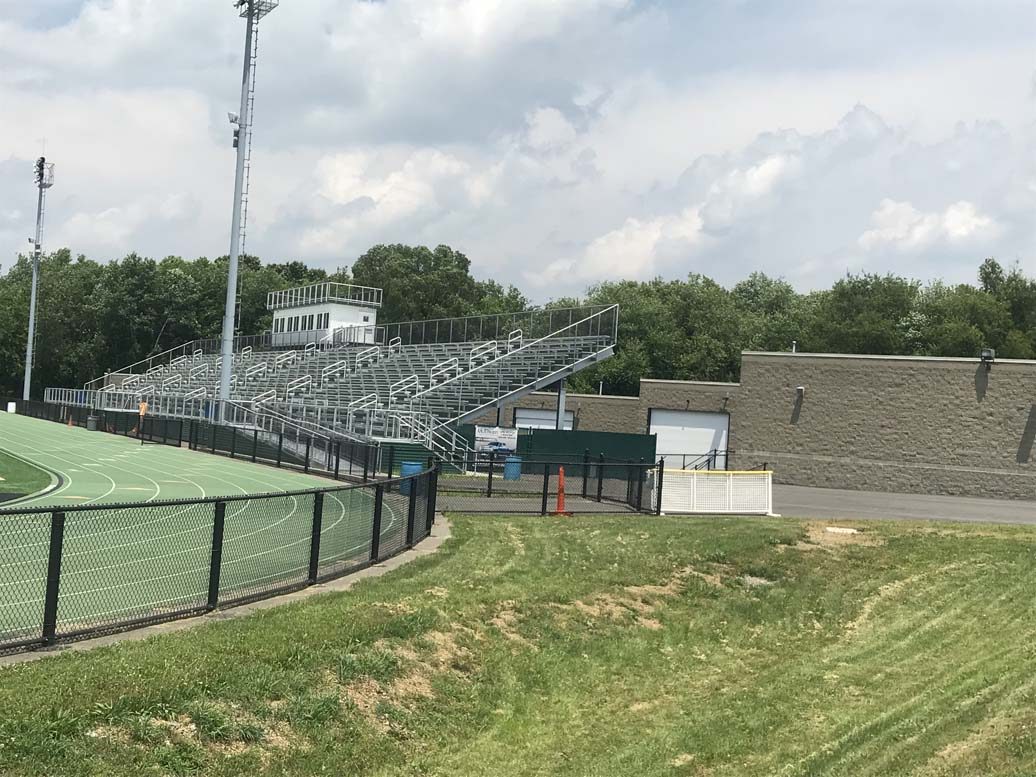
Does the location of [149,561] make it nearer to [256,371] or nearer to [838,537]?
[838,537]

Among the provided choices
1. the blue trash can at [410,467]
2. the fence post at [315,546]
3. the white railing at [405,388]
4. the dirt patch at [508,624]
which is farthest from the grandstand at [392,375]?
the dirt patch at [508,624]

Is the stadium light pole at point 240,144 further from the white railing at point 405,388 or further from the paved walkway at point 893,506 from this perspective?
the paved walkway at point 893,506

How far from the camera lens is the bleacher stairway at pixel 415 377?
40781mm

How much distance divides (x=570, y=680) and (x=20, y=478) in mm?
21358

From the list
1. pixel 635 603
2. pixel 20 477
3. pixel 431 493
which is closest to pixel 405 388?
pixel 20 477

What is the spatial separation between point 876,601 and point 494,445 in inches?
1003

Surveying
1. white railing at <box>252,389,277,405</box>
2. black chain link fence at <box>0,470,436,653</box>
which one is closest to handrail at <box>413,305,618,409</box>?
white railing at <box>252,389,277,405</box>

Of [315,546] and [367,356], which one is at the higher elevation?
[367,356]

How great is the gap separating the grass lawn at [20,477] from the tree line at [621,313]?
51704 millimetres

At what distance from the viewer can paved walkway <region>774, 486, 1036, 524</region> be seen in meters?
27.9

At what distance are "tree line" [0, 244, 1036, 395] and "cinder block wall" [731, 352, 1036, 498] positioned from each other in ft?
92.9

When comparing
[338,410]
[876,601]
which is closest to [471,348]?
[338,410]

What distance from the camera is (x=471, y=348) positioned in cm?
5100

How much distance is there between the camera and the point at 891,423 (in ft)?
132
